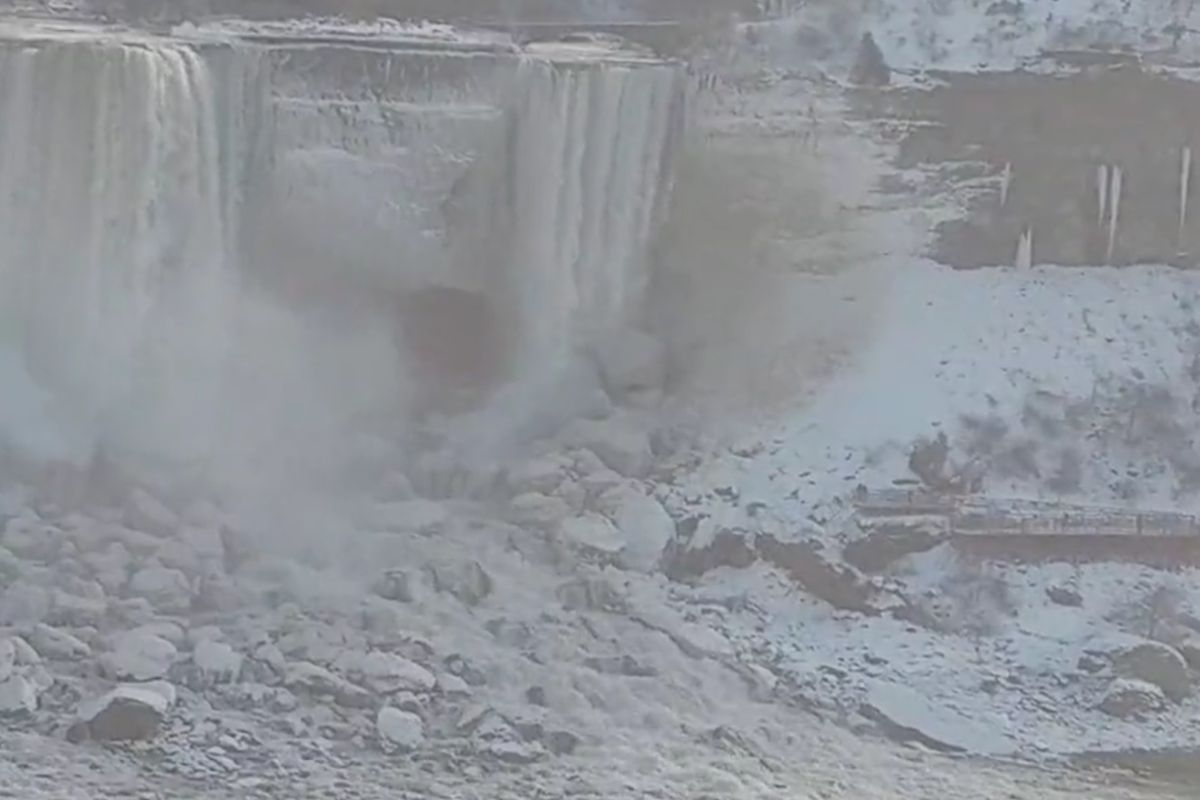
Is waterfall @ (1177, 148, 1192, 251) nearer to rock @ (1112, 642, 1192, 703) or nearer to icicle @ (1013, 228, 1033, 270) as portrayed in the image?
icicle @ (1013, 228, 1033, 270)

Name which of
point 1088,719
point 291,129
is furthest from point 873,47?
point 1088,719

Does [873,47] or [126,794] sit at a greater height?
[873,47]

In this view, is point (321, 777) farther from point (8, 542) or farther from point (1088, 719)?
point (1088, 719)

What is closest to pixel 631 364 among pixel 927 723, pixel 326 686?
pixel 927 723

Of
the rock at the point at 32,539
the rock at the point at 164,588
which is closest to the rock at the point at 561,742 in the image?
the rock at the point at 164,588

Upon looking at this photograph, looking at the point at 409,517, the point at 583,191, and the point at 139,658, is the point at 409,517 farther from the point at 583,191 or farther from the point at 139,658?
the point at 583,191

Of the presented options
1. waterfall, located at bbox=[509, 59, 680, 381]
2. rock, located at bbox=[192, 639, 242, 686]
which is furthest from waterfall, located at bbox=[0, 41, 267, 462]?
rock, located at bbox=[192, 639, 242, 686]
